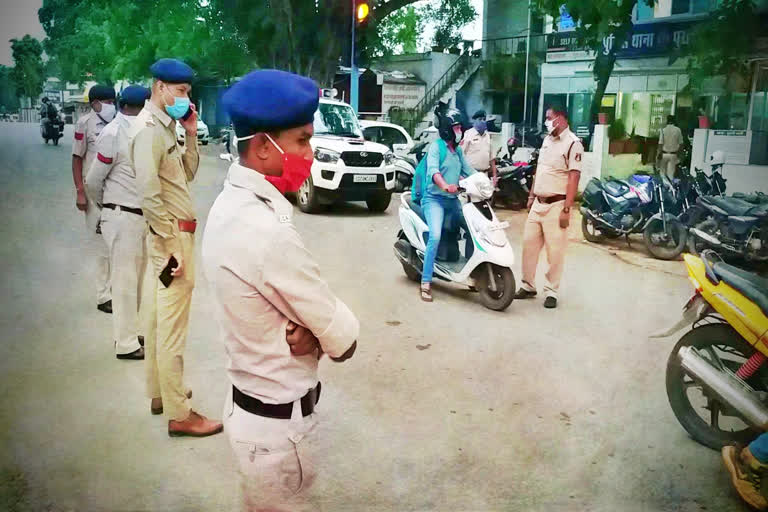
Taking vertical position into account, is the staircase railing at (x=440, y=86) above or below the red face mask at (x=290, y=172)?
above

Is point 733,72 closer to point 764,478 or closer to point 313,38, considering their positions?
point 764,478

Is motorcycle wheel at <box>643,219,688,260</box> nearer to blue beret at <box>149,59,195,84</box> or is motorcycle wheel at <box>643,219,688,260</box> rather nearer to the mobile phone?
blue beret at <box>149,59,195,84</box>

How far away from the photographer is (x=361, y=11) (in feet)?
35.0

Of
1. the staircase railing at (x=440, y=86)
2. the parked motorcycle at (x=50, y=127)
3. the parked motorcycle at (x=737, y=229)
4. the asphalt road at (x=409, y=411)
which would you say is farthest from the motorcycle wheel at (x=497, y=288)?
the staircase railing at (x=440, y=86)

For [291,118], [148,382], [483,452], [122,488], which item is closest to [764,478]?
[483,452]

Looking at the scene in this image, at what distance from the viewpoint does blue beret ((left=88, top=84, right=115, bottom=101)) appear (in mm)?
5316

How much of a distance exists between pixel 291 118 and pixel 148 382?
7.86ft

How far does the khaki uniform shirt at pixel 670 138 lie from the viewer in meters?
8.32

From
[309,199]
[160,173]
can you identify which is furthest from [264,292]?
[309,199]

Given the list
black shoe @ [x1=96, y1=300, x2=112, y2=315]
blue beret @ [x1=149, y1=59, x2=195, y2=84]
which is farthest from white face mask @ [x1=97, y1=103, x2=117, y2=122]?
blue beret @ [x1=149, y1=59, x2=195, y2=84]

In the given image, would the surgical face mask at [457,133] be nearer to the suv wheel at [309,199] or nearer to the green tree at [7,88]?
the green tree at [7,88]

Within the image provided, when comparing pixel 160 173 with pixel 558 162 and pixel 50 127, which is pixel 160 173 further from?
pixel 558 162

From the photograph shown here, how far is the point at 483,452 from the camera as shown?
131 inches

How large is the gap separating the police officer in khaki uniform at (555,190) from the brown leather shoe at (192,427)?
3.44 metres
